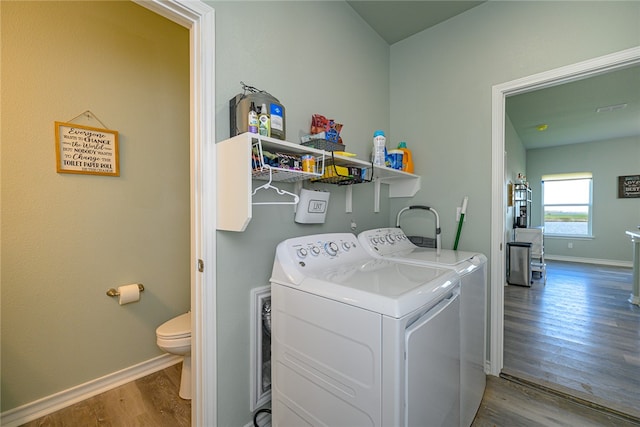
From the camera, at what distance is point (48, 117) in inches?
65.0

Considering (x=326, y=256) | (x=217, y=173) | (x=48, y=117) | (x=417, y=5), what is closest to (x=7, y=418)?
(x=48, y=117)

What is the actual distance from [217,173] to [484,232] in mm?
1853

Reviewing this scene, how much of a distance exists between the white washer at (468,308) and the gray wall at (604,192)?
6.32 meters

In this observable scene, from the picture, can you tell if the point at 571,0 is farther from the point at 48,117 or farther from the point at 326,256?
the point at 48,117

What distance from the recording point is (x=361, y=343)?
980mm

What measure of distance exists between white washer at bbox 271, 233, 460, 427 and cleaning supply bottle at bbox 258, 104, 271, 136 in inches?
21.2

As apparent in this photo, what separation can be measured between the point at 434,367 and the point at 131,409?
1.76m

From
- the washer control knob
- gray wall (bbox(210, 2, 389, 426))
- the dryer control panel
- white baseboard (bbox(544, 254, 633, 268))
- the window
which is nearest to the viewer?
gray wall (bbox(210, 2, 389, 426))

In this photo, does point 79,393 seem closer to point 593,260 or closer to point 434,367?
point 434,367

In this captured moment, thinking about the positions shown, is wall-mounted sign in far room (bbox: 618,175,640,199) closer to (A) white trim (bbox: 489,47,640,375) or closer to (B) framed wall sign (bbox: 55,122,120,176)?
(A) white trim (bbox: 489,47,640,375)

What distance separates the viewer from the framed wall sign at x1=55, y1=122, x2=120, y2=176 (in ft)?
5.55

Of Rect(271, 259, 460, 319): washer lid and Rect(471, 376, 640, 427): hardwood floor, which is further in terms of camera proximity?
Rect(471, 376, 640, 427): hardwood floor

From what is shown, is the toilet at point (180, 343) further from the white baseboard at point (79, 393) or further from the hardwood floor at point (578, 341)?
the hardwood floor at point (578, 341)

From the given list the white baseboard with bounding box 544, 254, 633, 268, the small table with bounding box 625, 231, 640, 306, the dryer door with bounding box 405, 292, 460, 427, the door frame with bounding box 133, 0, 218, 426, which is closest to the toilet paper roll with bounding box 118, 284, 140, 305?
the door frame with bounding box 133, 0, 218, 426
